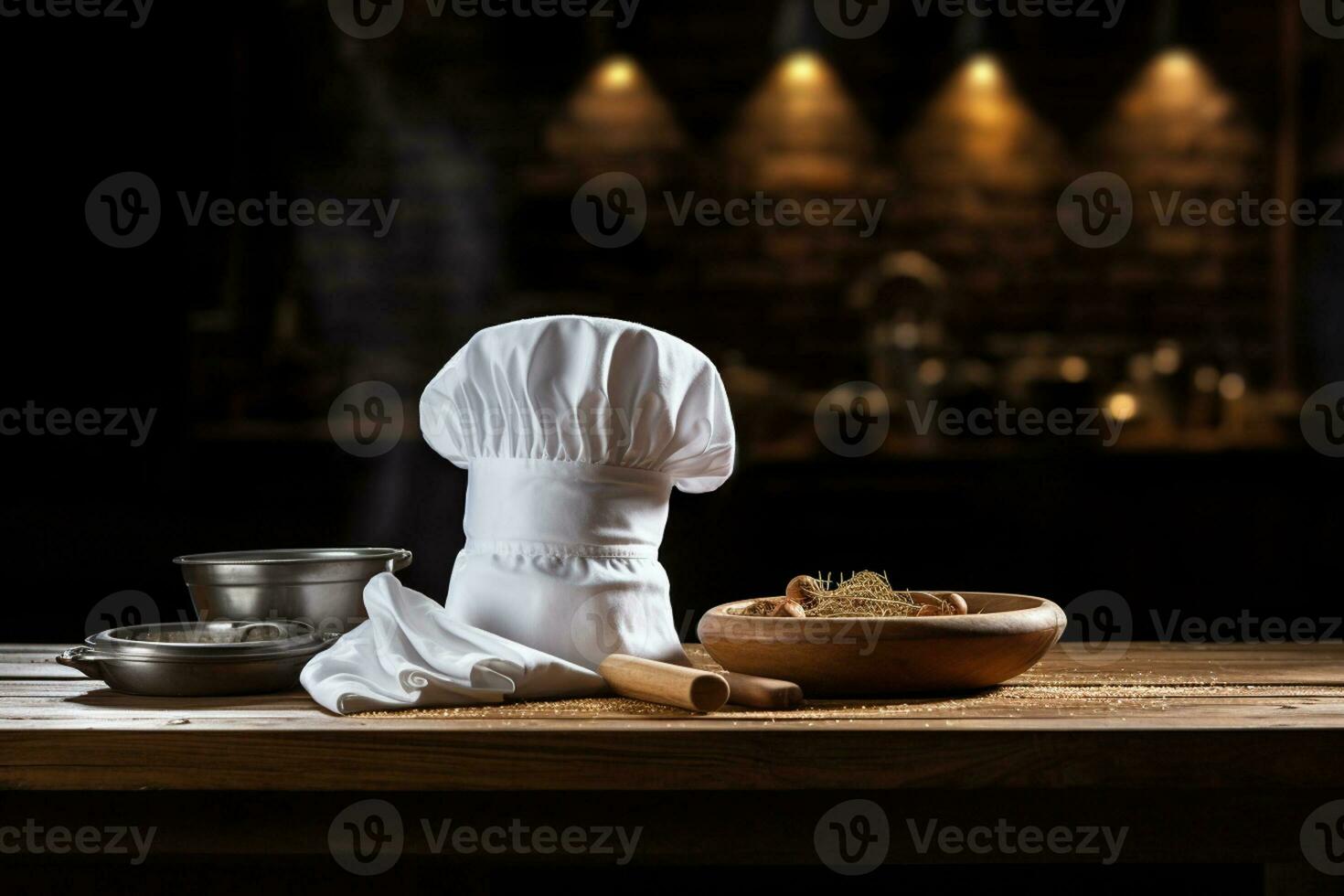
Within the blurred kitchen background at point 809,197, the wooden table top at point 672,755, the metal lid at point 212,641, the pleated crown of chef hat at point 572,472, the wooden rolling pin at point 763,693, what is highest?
the blurred kitchen background at point 809,197

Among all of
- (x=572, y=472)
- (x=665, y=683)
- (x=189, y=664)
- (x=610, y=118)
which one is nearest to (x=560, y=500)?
(x=572, y=472)

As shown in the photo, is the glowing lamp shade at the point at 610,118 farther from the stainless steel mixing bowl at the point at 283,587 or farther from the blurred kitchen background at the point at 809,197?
the stainless steel mixing bowl at the point at 283,587

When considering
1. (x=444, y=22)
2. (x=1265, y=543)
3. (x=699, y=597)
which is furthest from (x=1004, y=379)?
(x=444, y=22)

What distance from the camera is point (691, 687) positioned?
94 cm

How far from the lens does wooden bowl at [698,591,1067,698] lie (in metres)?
1.02

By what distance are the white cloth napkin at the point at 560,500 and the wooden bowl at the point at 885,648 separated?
0.29 feet

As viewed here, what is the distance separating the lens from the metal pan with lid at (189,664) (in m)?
1.05

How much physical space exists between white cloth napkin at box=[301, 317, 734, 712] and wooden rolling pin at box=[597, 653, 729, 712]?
33 millimetres

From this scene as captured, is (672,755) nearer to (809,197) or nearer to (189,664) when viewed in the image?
(189,664)

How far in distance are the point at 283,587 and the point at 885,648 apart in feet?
1.77

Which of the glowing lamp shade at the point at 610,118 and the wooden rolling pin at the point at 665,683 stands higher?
the glowing lamp shade at the point at 610,118

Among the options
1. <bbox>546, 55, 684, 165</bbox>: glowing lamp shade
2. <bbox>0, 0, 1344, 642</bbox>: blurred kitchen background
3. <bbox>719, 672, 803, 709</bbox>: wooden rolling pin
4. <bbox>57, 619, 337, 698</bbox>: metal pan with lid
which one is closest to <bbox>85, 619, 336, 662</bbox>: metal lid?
<bbox>57, 619, 337, 698</bbox>: metal pan with lid

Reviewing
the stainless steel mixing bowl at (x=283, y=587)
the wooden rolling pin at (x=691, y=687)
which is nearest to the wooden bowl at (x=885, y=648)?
the wooden rolling pin at (x=691, y=687)

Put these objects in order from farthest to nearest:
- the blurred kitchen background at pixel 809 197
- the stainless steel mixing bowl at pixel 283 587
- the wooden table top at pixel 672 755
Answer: the blurred kitchen background at pixel 809 197 → the stainless steel mixing bowl at pixel 283 587 → the wooden table top at pixel 672 755
